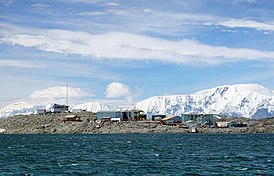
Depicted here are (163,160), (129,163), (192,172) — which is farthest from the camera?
(163,160)

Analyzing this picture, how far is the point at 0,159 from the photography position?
9494 cm

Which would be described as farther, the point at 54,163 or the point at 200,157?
the point at 200,157

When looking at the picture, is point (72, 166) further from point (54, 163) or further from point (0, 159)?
point (0, 159)

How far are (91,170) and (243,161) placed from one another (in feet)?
101

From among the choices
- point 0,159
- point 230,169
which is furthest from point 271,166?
point 0,159

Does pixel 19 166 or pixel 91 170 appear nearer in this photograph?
pixel 91 170

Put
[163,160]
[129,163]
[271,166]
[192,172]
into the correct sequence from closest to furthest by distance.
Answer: [192,172], [271,166], [129,163], [163,160]

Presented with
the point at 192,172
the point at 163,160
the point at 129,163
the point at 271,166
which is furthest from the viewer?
the point at 163,160

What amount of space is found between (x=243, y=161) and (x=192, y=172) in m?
19.8

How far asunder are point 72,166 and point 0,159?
868 inches

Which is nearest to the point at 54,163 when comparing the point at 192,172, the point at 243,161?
the point at 192,172

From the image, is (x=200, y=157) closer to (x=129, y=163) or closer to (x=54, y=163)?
(x=129, y=163)

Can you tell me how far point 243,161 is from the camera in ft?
292

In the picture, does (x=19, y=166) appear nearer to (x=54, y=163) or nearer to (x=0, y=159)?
(x=54, y=163)
